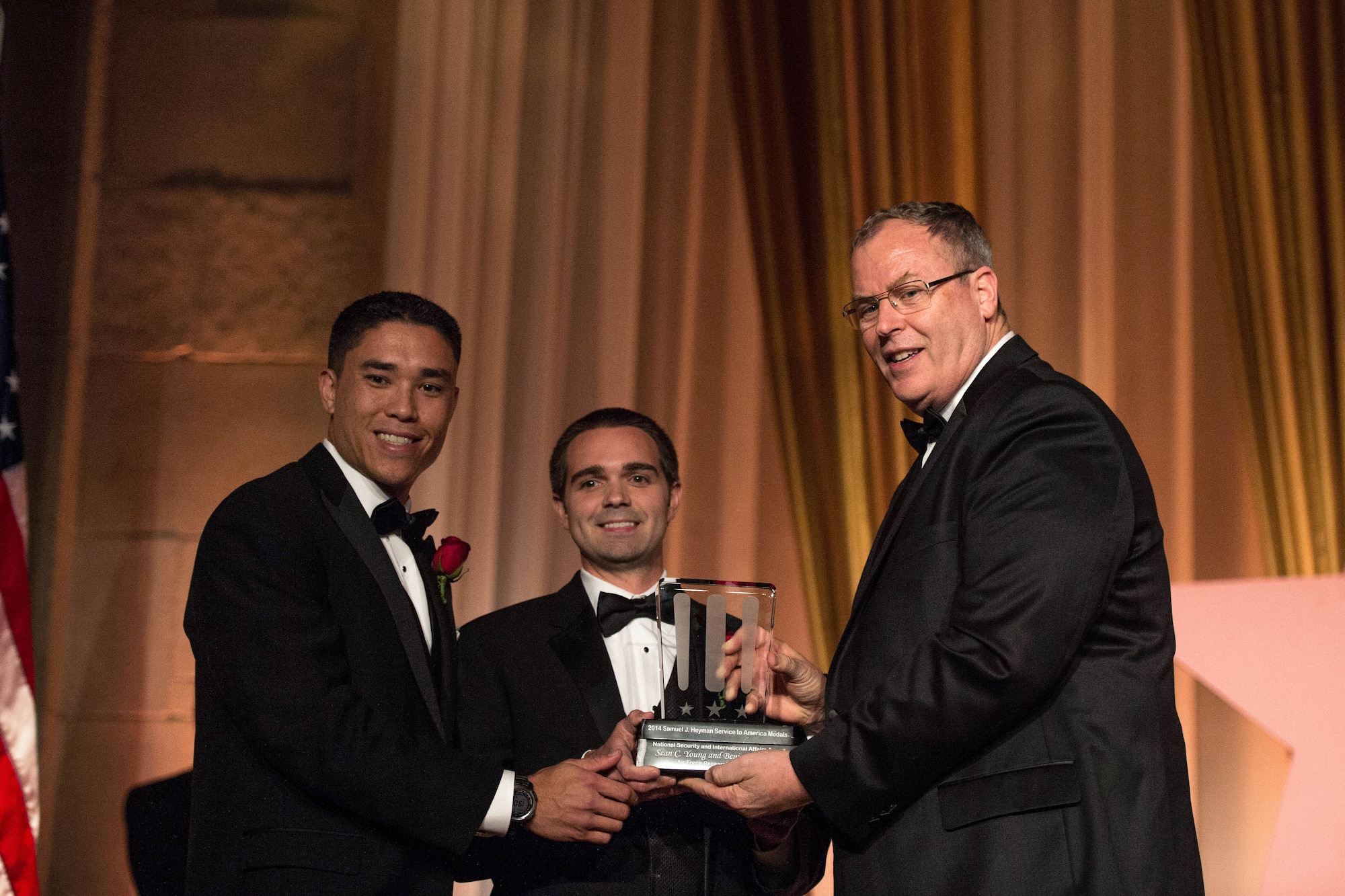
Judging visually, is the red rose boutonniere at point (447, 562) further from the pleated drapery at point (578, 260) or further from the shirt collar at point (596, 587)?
the pleated drapery at point (578, 260)

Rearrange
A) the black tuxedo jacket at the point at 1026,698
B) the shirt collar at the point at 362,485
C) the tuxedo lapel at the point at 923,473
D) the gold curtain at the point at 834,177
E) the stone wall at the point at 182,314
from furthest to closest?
1. the stone wall at the point at 182,314
2. the gold curtain at the point at 834,177
3. the shirt collar at the point at 362,485
4. the tuxedo lapel at the point at 923,473
5. the black tuxedo jacket at the point at 1026,698

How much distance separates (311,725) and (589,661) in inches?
29.1

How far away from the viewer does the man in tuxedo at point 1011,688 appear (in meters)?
1.91

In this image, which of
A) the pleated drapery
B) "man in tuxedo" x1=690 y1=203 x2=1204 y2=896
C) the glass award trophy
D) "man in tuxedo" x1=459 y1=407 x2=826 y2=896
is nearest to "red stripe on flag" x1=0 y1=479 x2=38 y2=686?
the pleated drapery

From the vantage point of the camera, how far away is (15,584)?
11.7ft

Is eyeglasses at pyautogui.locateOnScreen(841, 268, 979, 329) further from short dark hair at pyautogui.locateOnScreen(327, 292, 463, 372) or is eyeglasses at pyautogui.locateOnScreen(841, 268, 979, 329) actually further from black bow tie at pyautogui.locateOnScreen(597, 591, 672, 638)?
short dark hair at pyautogui.locateOnScreen(327, 292, 463, 372)

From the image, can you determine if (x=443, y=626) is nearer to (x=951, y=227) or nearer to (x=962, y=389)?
(x=962, y=389)

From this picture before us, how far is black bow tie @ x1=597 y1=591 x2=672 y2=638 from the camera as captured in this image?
2893 mm

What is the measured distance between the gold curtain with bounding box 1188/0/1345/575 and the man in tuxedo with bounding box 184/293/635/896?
2.78 m

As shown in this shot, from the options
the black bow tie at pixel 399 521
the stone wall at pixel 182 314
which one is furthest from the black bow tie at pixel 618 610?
the stone wall at pixel 182 314

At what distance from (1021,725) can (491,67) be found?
346 cm

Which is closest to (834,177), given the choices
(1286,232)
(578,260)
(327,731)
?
(578,260)

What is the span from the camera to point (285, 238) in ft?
15.4

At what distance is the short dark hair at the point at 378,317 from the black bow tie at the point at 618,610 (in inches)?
28.8
